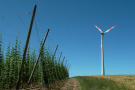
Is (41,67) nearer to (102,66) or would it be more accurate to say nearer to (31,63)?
(31,63)

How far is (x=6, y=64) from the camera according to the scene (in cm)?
1301

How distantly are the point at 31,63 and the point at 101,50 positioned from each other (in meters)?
39.8

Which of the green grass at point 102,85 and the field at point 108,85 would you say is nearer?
the green grass at point 102,85

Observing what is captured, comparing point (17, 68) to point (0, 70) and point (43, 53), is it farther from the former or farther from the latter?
point (43, 53)

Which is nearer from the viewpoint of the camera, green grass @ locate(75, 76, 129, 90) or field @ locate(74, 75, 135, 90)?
green grass @ locate(75, 76, 129, 90)

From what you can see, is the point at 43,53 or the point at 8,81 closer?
the point at 8,81

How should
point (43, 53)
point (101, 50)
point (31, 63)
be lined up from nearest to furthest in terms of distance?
1. point (43, 53)
2. point (31, 63)
3. point (101, 50)

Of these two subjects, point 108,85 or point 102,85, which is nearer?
point 108,85

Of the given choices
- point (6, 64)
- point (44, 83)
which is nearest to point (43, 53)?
point (44, 83)

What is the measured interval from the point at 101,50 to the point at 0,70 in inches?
1815

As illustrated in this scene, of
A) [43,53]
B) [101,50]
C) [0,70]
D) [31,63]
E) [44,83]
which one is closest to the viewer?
[0,70]

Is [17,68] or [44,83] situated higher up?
[17,68]

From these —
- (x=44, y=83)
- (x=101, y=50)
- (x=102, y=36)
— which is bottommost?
(x=44, y=83)

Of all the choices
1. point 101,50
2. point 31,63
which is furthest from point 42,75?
point 101,50
